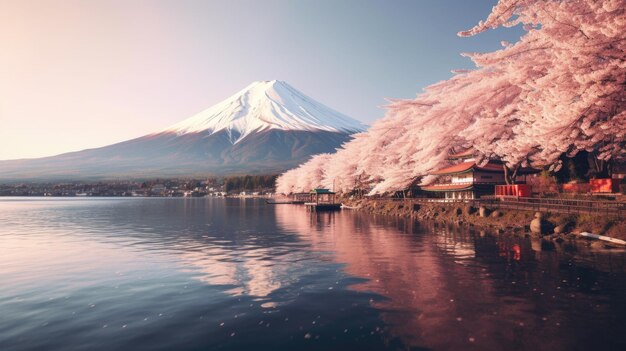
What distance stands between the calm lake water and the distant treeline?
15436cm

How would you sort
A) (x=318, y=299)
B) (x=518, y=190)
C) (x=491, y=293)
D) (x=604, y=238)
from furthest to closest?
1. (x=518, y=190)
2. (x=604, y=238)
3. (x=491, y=293)
4. (x=318, y=299)

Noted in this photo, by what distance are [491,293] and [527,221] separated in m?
18.1

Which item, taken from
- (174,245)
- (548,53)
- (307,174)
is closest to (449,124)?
(548,53)

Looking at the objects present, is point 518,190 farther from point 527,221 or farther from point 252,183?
point 252,183

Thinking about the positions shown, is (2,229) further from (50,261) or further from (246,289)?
(246,289)

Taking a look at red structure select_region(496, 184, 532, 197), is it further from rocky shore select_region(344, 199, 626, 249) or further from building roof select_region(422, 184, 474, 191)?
building roof select_region(422, 184, 474, 191)

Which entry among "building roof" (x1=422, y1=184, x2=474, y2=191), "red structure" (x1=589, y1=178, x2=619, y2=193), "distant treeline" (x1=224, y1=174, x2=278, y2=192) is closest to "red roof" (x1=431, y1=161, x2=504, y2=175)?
"building roof" (x1=422, y1=184, x2=474, y2=191)

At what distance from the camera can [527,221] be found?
27891 millimetres

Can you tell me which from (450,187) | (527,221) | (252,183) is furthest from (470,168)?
(252,183)

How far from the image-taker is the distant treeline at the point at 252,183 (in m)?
177

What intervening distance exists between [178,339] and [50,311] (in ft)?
17.0

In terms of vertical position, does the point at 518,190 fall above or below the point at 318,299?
above

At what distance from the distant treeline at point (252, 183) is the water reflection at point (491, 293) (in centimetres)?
15550

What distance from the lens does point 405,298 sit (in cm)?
1204
